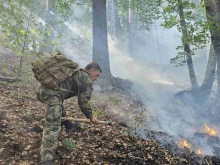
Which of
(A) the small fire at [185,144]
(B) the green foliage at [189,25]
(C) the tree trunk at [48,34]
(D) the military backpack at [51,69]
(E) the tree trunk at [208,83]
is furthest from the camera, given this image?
(E) the tree trunk at [208,83]

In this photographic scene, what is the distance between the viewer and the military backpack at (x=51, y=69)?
4.50 meters

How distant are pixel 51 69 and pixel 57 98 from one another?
0.59 meters

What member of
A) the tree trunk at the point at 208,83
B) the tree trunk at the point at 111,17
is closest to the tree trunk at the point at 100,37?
the tree trunk at the point at 208,83

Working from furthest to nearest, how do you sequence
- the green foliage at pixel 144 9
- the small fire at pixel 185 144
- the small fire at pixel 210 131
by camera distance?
the green foliage at pixel 144 9, the small fire at pixel 210 131, the small fire at pixel 185 144

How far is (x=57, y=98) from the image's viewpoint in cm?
468

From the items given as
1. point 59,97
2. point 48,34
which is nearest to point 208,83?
point 48,34

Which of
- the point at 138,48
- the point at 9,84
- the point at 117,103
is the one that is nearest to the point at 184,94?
the point at 117,103

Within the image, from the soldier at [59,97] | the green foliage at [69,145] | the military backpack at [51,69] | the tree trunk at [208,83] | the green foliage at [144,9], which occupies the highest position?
the green foliage at [144,9]

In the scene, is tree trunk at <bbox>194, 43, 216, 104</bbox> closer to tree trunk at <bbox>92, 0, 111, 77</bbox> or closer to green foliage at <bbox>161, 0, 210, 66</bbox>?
green foliage at <bbox>161, 0, 210, 66</bbox>

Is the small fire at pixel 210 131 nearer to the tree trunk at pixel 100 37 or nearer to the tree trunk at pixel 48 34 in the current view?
the tree trunk at pixel 100 37

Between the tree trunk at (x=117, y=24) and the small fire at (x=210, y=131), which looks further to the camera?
the tree trunk at (x=117, y=24)

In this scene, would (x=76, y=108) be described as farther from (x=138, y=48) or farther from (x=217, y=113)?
(x=138, y=48)

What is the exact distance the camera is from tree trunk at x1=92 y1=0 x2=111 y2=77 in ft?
41.1

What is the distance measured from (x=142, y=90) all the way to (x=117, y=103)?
415 cm
